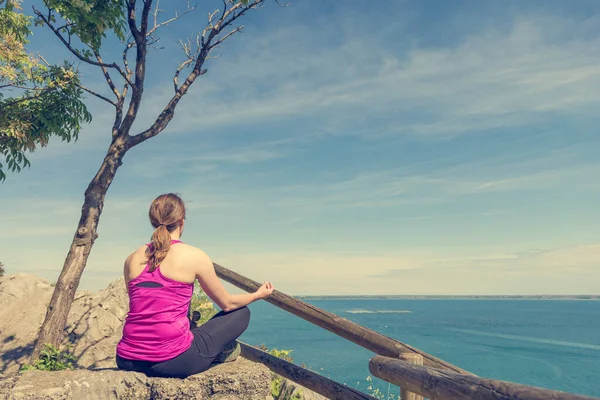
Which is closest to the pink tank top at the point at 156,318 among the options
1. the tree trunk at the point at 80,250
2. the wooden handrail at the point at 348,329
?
the wooden handrail at the point at 348,329

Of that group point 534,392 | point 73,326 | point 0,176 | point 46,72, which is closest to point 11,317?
point 73,326

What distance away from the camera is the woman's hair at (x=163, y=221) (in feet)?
12.8

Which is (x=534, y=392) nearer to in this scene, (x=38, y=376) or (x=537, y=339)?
(x=38, y=376)

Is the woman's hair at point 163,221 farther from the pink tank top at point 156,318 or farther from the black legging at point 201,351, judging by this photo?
the black legging at point 201,351

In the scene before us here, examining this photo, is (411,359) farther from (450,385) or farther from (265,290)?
(265,290)

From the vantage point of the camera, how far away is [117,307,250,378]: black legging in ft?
13.1

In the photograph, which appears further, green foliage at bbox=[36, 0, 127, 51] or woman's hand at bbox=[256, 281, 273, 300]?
green foliage at bbox=[36, 0, 127, 51]

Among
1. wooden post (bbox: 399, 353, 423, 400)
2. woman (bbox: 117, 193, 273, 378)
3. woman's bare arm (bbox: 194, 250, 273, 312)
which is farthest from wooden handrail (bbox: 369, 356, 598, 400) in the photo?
woman (bbox: 117, 193, 273, 378)

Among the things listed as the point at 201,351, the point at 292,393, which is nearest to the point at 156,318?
the point at 201,351

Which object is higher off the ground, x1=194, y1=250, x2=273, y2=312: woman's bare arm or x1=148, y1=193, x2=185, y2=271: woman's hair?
x1=148, y1=193, x2=185, y2=271: woman's hair

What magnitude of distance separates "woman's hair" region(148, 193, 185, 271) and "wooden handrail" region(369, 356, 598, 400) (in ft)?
7.21

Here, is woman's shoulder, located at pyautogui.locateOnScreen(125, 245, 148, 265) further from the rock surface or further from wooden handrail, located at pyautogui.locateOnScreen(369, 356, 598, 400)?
wooden handrail, located at pyautogui.locateOnScreen(369, 356, 598, 400)

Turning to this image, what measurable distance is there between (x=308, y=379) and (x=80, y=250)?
5.36 metres

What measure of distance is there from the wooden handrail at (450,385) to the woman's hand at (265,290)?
1.20 m
